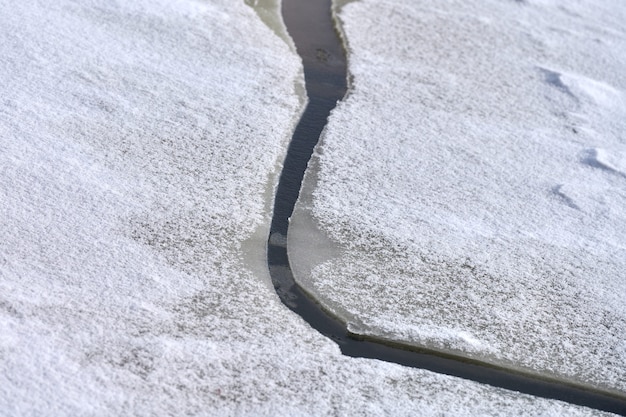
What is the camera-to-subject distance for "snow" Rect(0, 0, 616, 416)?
6.75 feet

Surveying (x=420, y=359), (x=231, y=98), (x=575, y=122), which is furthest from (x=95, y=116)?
(x=575, y=122)

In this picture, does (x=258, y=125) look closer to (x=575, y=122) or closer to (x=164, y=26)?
(x=164, y=26)

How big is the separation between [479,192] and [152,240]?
47.0 inches

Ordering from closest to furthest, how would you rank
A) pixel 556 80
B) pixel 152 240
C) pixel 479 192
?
pixel 152 240, pixel 479 192, pixel 556 80

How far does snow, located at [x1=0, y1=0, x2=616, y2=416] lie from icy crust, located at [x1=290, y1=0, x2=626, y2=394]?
20cm

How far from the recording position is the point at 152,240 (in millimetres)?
2527

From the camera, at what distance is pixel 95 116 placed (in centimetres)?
309

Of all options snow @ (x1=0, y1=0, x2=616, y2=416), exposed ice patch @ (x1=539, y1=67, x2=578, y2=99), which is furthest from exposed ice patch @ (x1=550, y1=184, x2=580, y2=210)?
snow @ (x1=0, y1=0, x2=616, y2=416)

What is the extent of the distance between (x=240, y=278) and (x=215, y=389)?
47 cm

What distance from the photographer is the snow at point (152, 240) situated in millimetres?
2057

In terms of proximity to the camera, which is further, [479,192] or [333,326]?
[479,192]

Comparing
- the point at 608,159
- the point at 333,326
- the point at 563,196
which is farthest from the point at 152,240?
the point at 608,159

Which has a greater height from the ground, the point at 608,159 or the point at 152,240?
the point at 608,159

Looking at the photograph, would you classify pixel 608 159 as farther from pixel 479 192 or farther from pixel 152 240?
pixel 152 240
